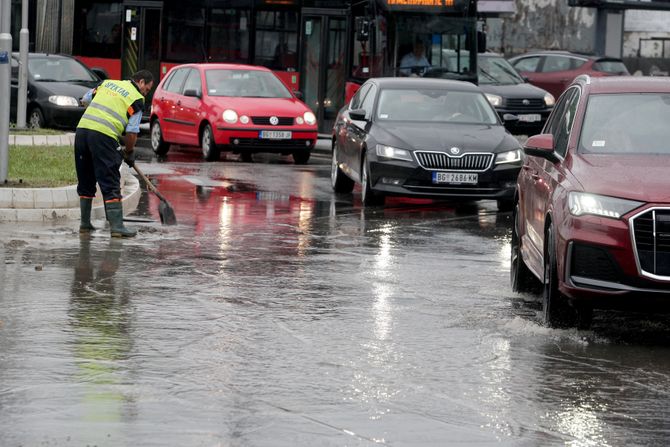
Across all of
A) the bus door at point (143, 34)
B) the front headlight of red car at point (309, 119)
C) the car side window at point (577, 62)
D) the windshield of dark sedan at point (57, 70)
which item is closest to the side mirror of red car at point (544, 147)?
the front headlight of red car at point (309, 119)

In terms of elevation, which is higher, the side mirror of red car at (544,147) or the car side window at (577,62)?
the car side window at (577,62)

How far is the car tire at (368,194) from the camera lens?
17.8 meters

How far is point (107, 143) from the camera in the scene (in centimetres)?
1411

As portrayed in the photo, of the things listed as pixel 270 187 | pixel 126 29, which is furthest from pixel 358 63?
pixel 270 187

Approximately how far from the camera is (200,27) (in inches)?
1221

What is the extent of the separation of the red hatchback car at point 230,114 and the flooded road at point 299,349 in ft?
30.4

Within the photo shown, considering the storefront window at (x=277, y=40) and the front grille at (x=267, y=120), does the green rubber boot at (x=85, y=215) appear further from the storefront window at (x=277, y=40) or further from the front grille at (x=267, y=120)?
the storefront window at (x=277, y=40)

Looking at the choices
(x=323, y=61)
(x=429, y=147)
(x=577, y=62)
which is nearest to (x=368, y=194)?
(x=429, y=147)

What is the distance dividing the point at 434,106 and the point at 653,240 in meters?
10.4

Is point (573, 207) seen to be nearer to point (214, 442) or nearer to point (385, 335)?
point (385, 335)

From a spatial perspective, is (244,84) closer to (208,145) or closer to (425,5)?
(208,145)

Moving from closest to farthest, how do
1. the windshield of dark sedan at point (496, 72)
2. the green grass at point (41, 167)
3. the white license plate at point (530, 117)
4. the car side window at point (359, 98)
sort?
the green grass at point (41, 167) < the car side window at point (359, 98) < the white license plate at point (530, 117) < the windshield of dark sedan at point (496, 72)

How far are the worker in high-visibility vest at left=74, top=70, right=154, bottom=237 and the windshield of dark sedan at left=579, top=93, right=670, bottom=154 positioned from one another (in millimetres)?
5024

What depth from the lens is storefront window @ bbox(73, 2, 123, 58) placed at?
107ft
